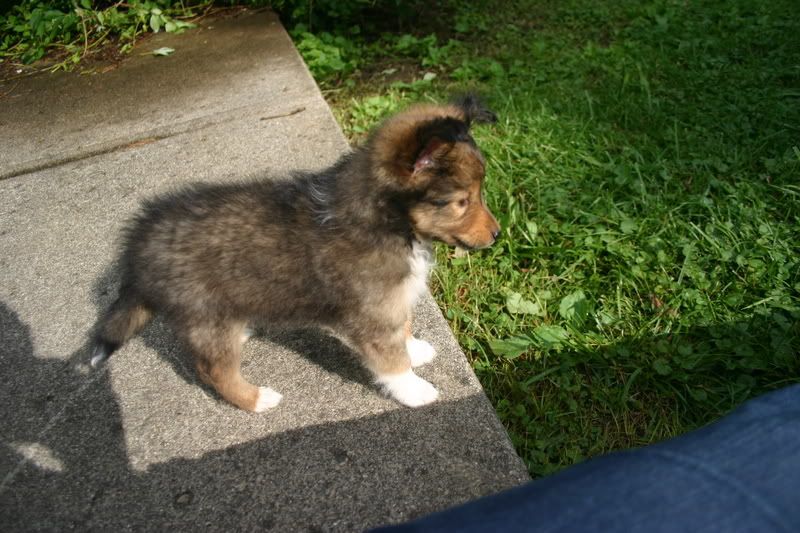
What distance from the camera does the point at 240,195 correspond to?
2625 millimetres

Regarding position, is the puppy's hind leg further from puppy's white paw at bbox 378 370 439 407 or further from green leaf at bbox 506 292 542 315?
green leaf at bbox 506 292 542 315

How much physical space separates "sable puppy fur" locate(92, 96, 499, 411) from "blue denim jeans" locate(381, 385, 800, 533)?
1.30m

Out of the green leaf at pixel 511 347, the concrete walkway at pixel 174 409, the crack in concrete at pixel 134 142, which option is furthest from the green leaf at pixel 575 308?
the crack in concrete at pixel 134 142

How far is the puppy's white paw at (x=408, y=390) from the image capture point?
8.58 feet

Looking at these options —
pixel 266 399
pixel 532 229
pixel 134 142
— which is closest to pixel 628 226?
pixel 532 229

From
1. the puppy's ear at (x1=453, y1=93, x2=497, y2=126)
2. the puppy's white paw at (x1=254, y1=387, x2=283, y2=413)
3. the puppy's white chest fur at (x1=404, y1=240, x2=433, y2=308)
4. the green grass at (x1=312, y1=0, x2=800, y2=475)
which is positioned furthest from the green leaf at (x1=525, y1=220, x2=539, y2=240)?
the puppy's white paw at (x1=254, y1=387, x2=283, y2=413)

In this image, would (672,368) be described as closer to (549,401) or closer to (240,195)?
(549,401)

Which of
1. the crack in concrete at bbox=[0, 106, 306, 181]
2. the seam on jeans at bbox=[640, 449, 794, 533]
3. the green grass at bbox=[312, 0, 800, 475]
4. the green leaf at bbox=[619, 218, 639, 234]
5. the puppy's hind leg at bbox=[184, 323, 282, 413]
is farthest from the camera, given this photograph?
the crack in concrete at bbox=[0, 106, 306, 181]

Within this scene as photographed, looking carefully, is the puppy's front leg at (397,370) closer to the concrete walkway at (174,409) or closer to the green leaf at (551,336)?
the concrete walkway at (174,409)

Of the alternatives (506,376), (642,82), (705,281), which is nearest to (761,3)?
(642,82)

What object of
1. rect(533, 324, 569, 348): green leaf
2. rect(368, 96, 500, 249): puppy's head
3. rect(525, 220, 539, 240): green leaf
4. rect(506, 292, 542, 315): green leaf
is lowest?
rect(506, 292, 542, 315): green leaf

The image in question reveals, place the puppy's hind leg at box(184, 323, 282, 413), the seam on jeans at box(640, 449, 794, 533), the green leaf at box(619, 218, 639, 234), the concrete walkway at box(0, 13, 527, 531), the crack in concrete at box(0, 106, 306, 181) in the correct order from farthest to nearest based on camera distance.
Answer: the crack in concrete at box(0, 106, 306, 181) → the green leaf at box(619, 218, 639, 234) → the puppy's hind leg at box(184, 323, 282, 413) → the concrete walkway at box(0, 13, 527, 531) → the seam on jeans at box(640, 449, 794, 533)

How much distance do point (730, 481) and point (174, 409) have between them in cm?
233

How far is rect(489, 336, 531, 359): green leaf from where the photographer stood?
9.87 ft
